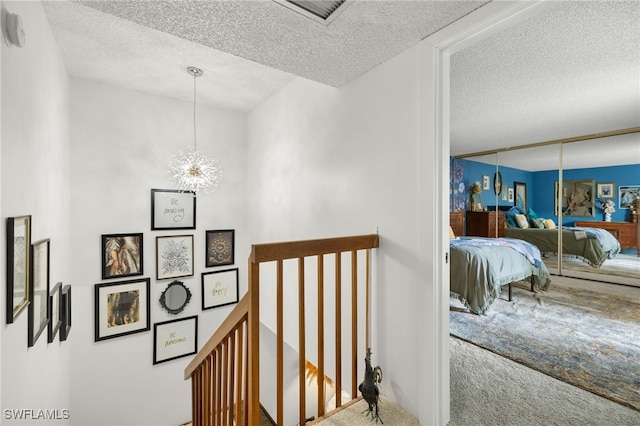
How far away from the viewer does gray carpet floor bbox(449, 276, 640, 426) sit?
5.27 ft

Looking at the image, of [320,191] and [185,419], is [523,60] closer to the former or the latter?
[320,191]

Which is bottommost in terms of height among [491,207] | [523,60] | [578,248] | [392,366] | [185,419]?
[185,419]

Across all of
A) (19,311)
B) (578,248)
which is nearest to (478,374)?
(19,311)

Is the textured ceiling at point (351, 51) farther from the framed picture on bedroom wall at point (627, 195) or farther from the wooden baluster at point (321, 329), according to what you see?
the wooden baluster at point (321, 329)

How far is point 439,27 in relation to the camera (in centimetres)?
151

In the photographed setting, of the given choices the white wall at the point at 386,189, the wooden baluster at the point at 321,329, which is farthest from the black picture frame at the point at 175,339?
the wooden baluster at the point at 321,329

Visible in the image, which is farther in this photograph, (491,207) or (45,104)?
(491,207)

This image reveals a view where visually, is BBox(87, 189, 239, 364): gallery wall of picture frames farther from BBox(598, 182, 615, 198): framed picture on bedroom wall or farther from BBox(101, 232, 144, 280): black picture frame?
BBox(598, 182, 615, 198): framed picture on bedroom wall

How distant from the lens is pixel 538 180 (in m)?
5.12

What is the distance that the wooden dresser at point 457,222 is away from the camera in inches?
229

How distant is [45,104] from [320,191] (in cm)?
187

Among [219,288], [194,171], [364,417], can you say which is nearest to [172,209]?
[194,171]

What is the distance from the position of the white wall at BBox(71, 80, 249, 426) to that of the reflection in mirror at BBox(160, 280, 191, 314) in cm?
6

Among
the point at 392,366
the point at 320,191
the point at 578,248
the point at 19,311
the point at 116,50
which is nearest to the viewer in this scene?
the point at 19,311
